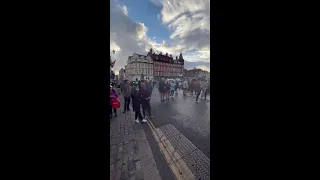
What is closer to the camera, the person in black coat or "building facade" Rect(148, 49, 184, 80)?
the person in black coat

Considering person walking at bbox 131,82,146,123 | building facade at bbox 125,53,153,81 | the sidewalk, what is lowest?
the sidewalk

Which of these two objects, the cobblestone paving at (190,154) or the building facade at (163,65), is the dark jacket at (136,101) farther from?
the building facade at (163,65)

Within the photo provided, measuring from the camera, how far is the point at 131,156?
2.94 m

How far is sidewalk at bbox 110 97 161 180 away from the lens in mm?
2457

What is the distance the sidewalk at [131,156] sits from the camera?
246 centimetres

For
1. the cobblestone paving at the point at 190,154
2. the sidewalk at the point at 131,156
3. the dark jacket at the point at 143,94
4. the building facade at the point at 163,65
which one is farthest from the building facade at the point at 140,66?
the cobblestone paving at the point at 190,154

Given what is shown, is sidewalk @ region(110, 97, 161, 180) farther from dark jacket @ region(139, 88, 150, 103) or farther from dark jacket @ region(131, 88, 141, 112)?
dark jacket @ region(139, 88, 150, 103)

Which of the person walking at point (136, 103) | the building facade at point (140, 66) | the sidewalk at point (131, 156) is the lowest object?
the sidewalk at point (131, 156)

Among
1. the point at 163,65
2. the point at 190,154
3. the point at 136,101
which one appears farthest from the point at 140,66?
the point at 190,154

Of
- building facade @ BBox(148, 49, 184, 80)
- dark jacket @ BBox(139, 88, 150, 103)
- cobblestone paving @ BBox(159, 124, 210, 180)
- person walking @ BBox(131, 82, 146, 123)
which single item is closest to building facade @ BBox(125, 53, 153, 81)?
building facade @ BBox(148, 49, 184, 80)
